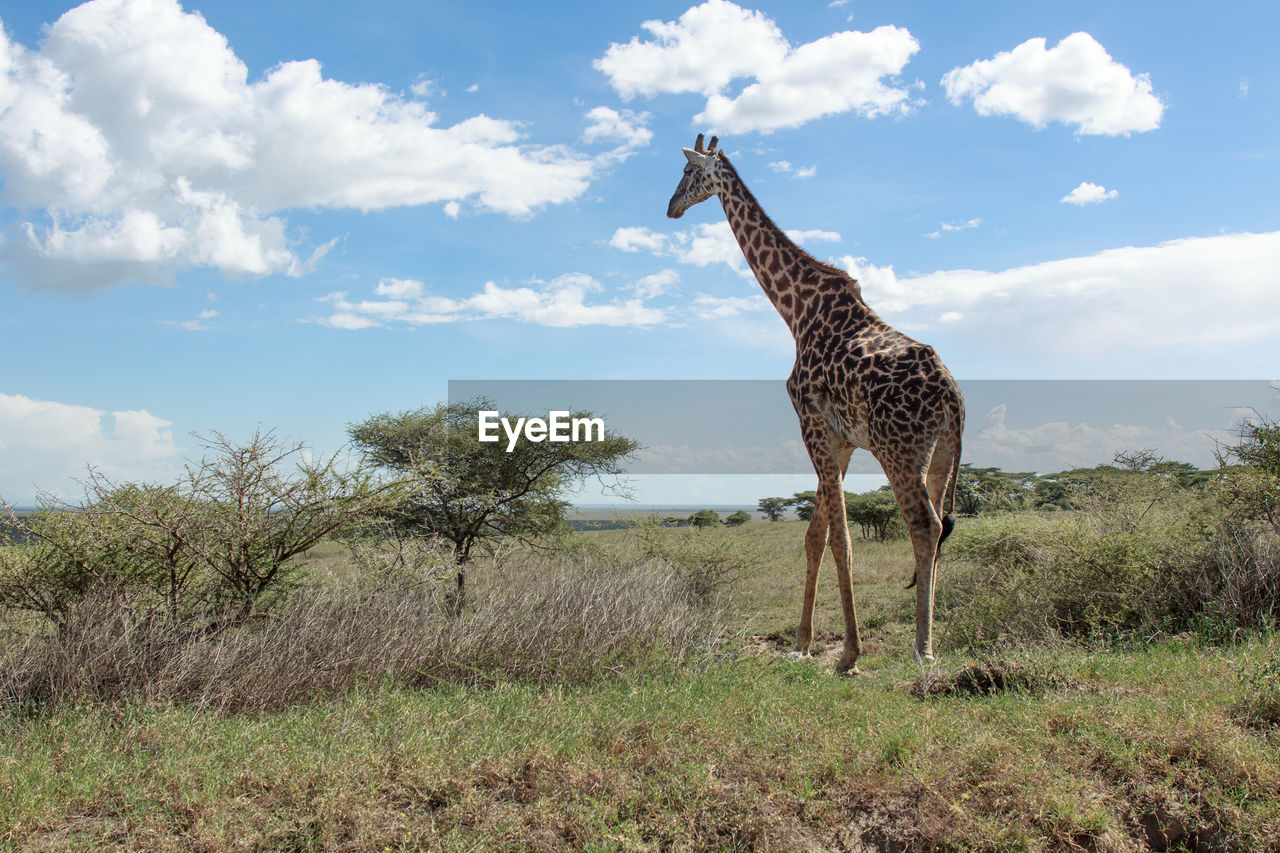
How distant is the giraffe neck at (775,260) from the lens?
830cm

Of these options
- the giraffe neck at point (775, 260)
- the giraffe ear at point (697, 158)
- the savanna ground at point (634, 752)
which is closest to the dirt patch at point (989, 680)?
the savanna ground at point (634, 752)

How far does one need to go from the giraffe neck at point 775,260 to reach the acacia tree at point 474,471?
17.0ft

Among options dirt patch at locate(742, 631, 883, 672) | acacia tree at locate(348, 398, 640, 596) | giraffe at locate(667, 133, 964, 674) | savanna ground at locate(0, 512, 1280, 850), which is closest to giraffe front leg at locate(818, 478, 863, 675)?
giraffe at locate(667, 133, 964, 674)

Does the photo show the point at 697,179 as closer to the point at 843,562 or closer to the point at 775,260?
the point at 775,260

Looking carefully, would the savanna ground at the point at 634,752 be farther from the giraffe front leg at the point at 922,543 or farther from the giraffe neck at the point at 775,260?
the giraffe neck at the point at 775,260

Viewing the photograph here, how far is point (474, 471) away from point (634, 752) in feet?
27.7

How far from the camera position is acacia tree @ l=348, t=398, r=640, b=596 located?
11789mm

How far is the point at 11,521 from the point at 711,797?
6064mm

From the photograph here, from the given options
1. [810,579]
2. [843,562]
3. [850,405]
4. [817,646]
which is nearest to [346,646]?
[810,579]

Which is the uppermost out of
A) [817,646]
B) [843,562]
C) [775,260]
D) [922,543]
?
[775,260]

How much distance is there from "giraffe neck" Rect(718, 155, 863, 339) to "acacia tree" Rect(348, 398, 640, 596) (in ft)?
17.0

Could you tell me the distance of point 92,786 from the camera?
13.7ft

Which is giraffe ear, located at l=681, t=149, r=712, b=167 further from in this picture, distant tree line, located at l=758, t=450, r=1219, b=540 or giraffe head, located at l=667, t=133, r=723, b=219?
distant tree line, located at l=758, t=450, r=1219, b=540

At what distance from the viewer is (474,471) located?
1240 cm
